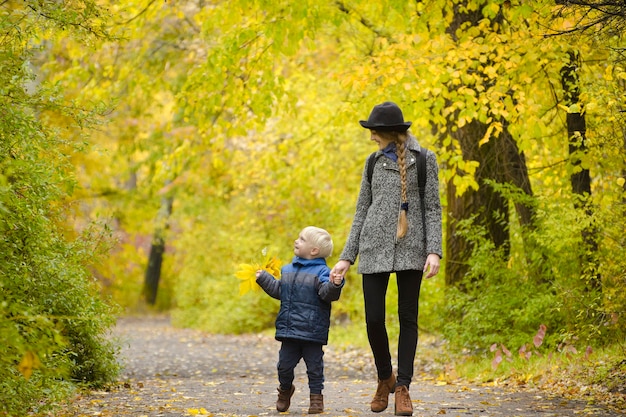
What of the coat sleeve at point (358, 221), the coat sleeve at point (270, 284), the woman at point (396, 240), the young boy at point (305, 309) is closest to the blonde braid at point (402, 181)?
the woman at point (396, 240)

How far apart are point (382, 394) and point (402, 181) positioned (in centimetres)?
144

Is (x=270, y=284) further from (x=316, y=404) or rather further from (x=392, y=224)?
(x=392, y=224)

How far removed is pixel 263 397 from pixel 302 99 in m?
10.1

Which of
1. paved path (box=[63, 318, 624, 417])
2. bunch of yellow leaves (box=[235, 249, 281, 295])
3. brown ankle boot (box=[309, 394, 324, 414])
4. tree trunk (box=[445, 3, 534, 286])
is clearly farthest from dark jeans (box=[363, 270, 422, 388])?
tree trunk (box=[445, 3, 534, 286])

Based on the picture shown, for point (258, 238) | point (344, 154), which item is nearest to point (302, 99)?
point (344, 154)

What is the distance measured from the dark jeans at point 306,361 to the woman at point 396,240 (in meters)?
0.43

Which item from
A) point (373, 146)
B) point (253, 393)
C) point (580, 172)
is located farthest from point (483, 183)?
point (373, 146)

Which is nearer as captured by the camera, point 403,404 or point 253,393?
point 403,404

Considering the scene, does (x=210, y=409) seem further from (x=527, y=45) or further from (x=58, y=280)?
(x=527, y=45)

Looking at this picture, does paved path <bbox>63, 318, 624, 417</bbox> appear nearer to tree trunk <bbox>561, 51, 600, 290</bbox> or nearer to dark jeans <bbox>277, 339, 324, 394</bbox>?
dark jeans <bbox>277, 339, 324, 394</bbox>

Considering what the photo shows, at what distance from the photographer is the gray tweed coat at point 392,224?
5.62m

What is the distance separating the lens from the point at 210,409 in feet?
21.2

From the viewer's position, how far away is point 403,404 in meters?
5.62

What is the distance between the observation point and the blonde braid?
5.64 metres
